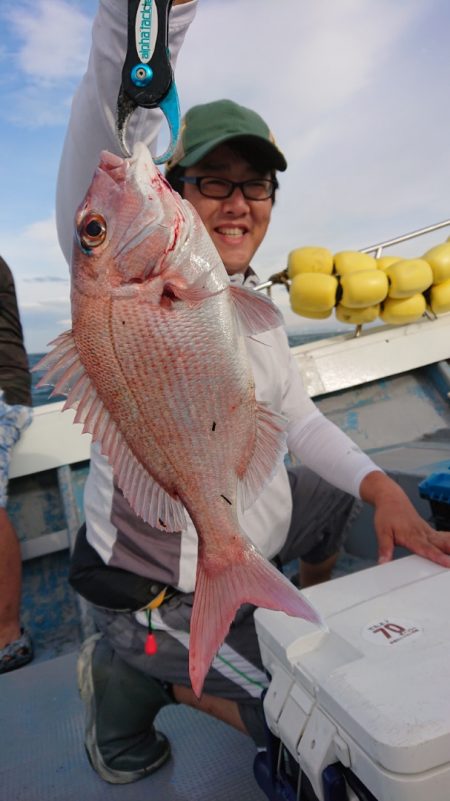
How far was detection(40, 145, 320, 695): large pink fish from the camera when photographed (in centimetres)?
105

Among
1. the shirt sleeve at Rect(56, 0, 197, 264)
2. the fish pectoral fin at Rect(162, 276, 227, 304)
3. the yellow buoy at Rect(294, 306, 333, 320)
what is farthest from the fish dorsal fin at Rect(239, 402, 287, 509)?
the yellow buoy at Rect(294, 306, 333, 320)

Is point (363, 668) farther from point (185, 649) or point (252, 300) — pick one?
point (185, 649)

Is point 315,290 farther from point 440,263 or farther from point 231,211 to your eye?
point 231,211

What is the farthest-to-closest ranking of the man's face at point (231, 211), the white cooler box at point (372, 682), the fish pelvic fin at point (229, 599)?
the man's face at point (231, 211)
the fish pelvic fin at point (229, 599)
the white cooler box at point (372, 682)

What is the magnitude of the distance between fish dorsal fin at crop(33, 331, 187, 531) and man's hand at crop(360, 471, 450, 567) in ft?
2.48

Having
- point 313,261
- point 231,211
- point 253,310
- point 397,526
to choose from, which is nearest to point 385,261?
point 313,261

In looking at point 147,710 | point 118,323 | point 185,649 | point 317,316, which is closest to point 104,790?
point 147,710

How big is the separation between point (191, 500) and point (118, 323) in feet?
1.26

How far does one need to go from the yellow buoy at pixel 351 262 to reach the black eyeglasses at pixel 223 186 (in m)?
2.29

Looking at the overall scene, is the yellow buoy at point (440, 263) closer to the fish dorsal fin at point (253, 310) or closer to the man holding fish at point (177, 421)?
the man holding fish at point (177, 421)

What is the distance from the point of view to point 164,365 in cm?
106

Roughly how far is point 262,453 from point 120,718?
1.11 meters

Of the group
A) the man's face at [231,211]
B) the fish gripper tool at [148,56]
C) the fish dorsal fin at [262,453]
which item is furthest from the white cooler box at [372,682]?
the man's face at [231,211]

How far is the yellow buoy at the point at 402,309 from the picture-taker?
164 inches
